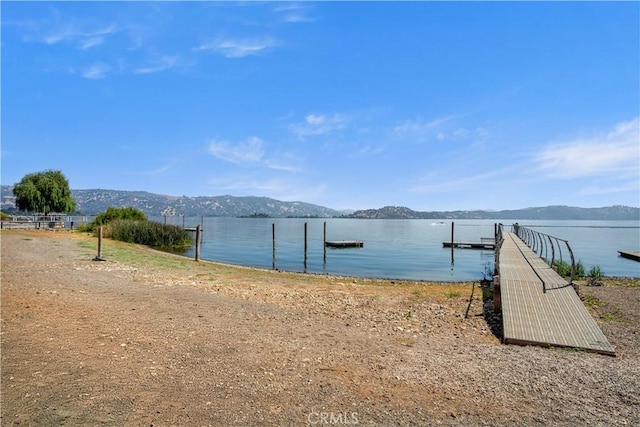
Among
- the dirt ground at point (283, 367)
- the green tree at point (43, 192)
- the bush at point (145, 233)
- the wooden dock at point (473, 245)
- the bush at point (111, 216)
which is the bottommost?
the wooden dock at point (473, 245)

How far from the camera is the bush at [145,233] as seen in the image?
34.8m

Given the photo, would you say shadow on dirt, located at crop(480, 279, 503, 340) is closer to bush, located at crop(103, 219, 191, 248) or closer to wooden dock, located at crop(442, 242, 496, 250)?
bush, located at crop(103, 219, 191, 248)

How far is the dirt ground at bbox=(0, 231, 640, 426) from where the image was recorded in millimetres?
3900

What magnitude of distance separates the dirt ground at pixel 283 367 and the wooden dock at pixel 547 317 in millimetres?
350

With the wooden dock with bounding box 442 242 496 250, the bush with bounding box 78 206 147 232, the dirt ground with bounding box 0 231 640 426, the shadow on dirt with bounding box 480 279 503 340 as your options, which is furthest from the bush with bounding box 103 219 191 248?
the shadow on dirt with bounding box 480 279 503 340

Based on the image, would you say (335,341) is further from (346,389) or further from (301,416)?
(301,416)

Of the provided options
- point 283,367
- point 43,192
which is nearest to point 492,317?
point 283,367

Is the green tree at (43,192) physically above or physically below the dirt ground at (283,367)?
above

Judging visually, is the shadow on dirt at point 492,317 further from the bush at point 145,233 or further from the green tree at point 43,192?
the green tree at point 43,192

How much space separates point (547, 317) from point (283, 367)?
19.6 ft

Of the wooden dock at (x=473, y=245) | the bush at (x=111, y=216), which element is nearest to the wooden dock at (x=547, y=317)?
the wooden dock at (x=473, y=245)

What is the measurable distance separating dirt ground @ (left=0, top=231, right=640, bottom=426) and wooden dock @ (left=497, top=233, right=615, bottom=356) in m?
0.35

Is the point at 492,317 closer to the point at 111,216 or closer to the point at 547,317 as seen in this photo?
the point at 547,317

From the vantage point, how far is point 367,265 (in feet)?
95.5
